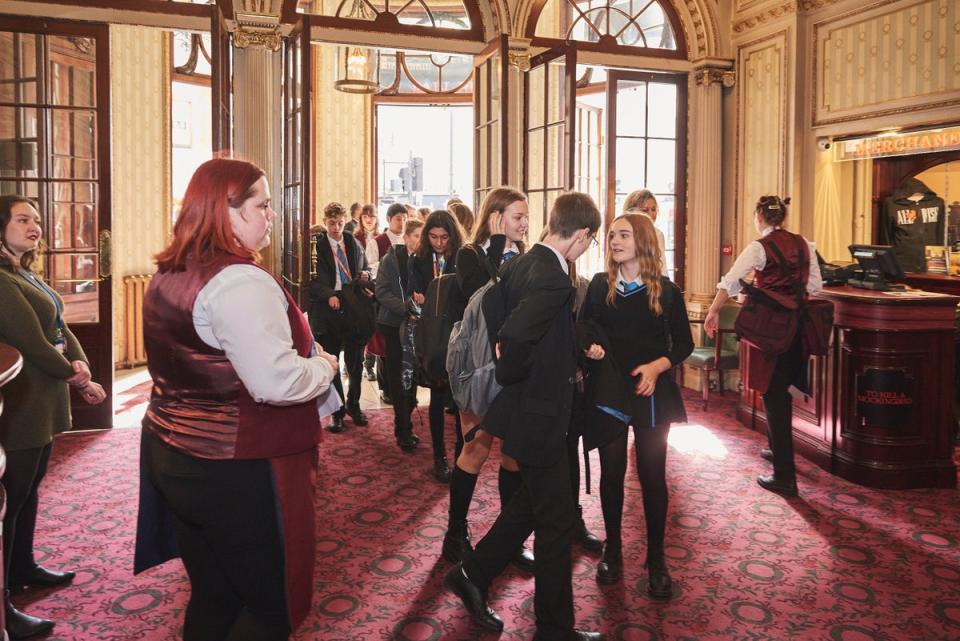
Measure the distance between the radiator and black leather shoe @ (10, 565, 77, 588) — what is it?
5.98m

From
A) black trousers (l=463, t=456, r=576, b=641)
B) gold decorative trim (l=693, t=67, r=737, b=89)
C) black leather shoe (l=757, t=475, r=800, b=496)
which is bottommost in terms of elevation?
black leather shoe (l=757, t=475, r=800, b=496)

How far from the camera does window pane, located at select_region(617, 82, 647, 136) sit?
7766mm

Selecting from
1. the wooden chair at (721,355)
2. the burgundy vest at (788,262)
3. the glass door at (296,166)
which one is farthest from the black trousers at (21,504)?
the wooden chair at (721,355)

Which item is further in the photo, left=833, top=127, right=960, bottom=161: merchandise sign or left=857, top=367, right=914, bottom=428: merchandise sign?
left=833, top=127, right=960, bottom=161: merchandise sign

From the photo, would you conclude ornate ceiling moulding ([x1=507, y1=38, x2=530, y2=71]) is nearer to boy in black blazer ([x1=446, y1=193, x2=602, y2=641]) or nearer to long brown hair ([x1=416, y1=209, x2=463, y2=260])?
long brown hair ([x1=416, y1=209, x2=463, y2=260])

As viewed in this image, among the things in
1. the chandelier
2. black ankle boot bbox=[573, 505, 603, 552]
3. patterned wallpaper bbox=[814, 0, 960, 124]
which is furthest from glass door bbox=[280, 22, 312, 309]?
patterned wallpaper bbox=[814, 0, 960, 124]

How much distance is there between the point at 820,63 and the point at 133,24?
5400 mm

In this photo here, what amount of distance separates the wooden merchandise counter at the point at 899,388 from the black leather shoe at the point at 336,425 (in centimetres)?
324

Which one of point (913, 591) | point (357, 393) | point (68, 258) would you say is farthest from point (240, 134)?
point (913, 591)

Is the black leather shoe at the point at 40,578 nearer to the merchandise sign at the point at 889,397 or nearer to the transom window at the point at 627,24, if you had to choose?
the merchandise sign at the point at 889,397

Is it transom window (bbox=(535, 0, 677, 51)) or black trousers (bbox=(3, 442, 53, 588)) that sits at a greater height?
transom window (bbox=(535, 0, 677, 51))

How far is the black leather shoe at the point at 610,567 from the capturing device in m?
3.33

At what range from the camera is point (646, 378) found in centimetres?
313

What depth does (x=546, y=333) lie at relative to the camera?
8.33ft
